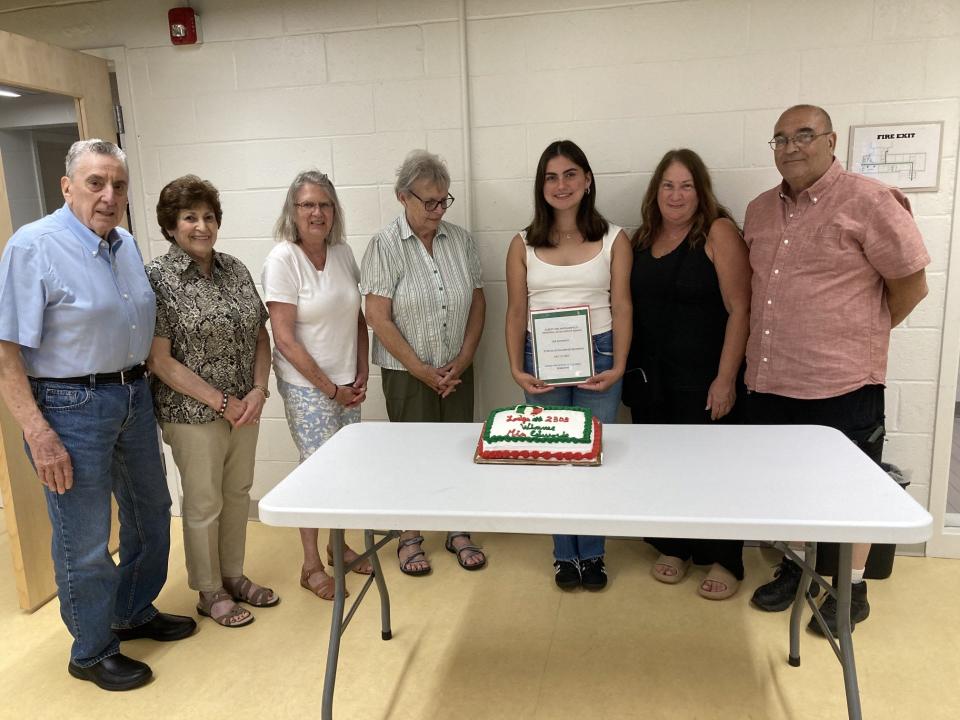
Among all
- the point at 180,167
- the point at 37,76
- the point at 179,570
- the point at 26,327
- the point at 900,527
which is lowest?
the point at 179,570

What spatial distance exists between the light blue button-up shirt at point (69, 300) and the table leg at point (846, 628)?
6.91 ft

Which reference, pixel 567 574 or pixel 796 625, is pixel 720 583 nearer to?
pixel 796 625

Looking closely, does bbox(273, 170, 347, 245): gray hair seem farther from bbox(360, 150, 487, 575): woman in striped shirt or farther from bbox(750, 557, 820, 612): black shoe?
bbox(750, 557, 820, 612): black shoe

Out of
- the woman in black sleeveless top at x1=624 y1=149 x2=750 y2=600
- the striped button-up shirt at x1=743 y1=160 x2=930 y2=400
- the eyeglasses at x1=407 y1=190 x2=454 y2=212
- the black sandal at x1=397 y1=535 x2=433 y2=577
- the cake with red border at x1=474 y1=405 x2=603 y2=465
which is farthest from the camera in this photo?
the black sandal at x1=397 y1=535 x2=433 y2=577

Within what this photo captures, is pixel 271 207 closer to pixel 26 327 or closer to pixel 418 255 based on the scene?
pixel 418 255

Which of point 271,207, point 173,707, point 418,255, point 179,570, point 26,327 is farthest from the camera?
point 271,207

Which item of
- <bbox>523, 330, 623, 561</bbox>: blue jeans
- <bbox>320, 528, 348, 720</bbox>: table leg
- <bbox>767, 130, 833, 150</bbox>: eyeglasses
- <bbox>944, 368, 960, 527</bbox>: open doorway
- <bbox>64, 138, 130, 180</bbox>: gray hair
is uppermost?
<bbox>64, 138, 130, 180</bbox>: gray hair

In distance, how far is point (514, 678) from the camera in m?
2.31

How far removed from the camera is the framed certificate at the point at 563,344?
2.63 meters

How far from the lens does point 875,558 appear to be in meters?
2.84

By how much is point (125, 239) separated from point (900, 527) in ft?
7.57

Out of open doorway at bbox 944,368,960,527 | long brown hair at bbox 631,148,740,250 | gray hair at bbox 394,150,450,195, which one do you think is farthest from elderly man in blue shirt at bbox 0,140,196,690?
open doorway at bbox 944,368,960,527

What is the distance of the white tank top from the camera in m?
2.70

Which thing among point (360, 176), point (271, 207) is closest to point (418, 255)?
point (360, 176)
